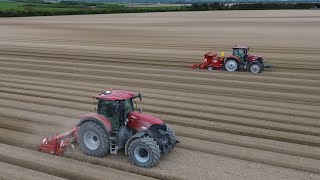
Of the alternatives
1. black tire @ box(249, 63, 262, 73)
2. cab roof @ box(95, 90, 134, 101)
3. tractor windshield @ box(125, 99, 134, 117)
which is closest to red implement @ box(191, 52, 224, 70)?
black tire @ box(249, 63, 262, 73)

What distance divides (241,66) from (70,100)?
785 centimetres

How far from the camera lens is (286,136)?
9320 millimetres

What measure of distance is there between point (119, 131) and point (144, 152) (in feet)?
2.03

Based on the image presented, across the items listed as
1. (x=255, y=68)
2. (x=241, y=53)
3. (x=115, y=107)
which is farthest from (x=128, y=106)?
(x=241, y=53)

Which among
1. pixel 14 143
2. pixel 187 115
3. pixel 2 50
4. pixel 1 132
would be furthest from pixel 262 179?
pixel 2 50

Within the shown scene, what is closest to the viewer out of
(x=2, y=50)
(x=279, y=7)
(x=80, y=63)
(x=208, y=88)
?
(x=208, y=88)

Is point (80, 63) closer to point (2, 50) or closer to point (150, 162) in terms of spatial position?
point (2, 50)

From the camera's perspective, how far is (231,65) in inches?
688

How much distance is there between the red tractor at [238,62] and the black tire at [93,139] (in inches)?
414

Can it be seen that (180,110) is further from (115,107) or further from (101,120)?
(101,120)

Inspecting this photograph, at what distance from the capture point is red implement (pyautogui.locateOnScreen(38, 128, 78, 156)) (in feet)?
26.9

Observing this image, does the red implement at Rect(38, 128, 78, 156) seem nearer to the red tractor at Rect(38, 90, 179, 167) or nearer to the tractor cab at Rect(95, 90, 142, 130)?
the red tractor at Rect(38, 90, 179, 167)

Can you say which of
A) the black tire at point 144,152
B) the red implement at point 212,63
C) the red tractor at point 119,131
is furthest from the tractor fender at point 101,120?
the red implement at point 212,63

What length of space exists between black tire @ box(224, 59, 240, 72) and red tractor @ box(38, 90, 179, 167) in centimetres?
992
